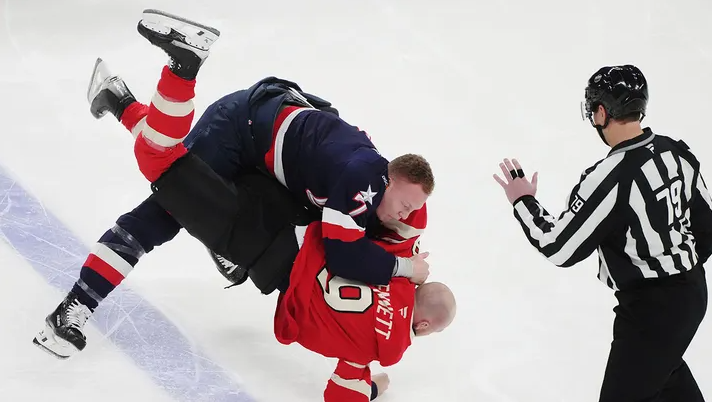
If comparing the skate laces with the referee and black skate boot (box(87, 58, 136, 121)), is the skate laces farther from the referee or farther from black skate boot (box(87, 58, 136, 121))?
the referee

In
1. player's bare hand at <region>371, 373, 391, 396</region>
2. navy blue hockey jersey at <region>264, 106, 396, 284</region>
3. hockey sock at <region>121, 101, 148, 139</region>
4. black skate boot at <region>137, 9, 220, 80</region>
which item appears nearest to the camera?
black skate boot at <region>137, 9, 220, 80</region>

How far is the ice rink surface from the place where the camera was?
329cm

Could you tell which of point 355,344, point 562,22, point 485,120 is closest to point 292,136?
point 355,344

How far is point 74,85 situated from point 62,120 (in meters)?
0.33

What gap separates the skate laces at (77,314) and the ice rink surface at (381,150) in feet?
0.42

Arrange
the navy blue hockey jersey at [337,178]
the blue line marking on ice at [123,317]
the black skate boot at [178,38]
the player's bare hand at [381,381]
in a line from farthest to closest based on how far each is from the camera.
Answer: the player's bare hand at [381,381] < the blue line marking on ice at [123,317] < the navy blue hockey jersey at [337,178] < the black skate boot at [178,38]

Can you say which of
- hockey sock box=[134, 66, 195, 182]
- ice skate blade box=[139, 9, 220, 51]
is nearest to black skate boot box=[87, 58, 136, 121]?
hockey sock box=[134, 66, 195, 182]

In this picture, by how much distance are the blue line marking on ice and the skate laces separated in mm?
177

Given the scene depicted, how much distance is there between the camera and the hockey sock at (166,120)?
2.92m

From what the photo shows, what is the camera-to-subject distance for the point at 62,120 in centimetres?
456

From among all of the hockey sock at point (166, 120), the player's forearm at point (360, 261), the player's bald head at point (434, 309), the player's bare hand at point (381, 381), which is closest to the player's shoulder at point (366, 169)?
the player's forearm at point (360, 261)

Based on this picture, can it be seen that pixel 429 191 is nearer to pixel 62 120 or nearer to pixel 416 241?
pixel 416 241

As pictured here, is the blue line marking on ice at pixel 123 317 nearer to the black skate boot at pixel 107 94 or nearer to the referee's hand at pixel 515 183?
the black skate boot at pixel 107 94

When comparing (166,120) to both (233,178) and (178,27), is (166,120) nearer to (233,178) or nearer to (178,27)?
(178,27)
